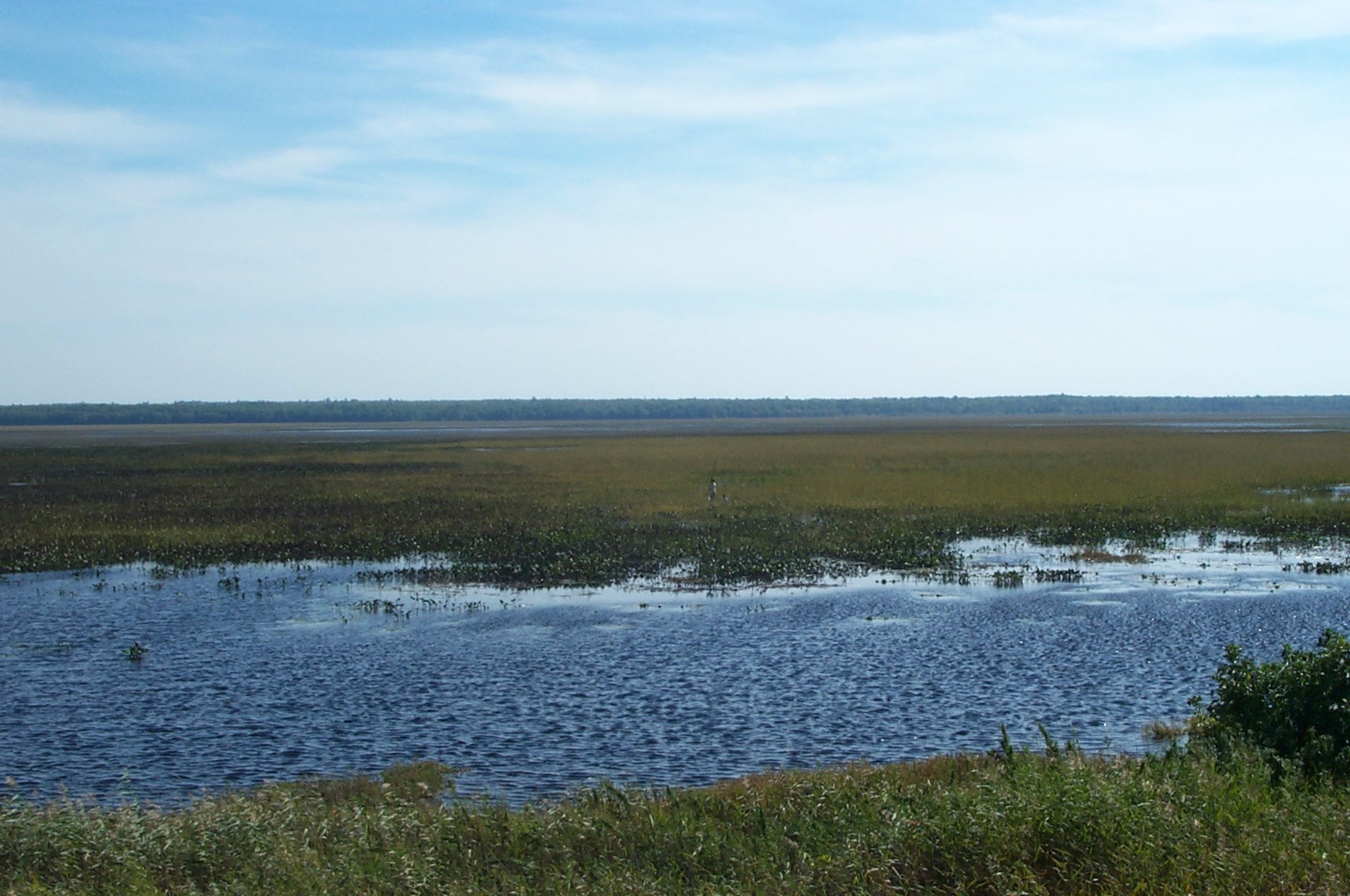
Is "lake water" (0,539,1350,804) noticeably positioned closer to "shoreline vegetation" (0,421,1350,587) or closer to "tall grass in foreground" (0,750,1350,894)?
"tall grass in foreground" (0,750,1350,894)

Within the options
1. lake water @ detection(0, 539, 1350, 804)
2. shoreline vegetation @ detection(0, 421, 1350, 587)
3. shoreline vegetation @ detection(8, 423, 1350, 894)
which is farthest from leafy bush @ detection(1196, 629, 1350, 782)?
shoreline vegetation @ detection(0, 421, 1350, 587)

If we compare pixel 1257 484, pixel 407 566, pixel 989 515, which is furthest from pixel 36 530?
pixel 1257 484

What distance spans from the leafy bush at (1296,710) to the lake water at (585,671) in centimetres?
281

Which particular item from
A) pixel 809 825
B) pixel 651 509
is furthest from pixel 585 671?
pixel 651 509

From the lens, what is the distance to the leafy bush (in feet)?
40.2

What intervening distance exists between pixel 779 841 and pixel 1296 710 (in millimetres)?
6192

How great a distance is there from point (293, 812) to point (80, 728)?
7.56 m

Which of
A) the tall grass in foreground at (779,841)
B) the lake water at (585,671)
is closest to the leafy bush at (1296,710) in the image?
the tall grass in foreground at (779,841)

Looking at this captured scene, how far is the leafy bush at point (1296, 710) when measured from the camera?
1226 cm

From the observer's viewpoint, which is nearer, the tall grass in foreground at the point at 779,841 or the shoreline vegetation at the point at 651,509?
the tall grass in foreground at the point at 779,841

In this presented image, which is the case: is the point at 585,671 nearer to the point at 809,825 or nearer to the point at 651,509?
the point at 809,825

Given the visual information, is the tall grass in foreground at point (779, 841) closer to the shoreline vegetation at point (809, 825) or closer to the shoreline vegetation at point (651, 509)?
the shoreline vegetation at point (809, 825)

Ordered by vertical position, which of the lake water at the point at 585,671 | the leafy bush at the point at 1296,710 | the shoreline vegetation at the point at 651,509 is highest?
the leafy bush at the point at 1296,710

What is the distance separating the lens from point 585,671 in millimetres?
21172
